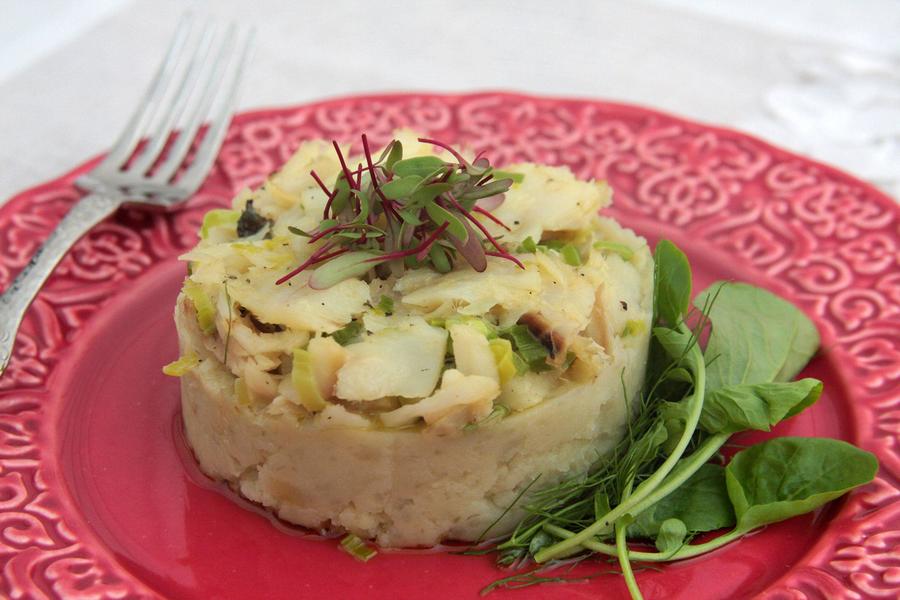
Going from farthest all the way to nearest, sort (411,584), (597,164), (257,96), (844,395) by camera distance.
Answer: (257,96) < (597,164) < (844,395) < (411,584)

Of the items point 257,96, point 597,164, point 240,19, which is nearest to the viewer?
point 597,164

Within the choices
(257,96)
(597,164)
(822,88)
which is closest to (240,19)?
(257,96)

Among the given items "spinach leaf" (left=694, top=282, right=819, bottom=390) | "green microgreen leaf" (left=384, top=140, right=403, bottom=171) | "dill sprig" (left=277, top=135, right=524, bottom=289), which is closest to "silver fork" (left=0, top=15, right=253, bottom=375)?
"dill sprig" (left=277, top=135, right=524, bottom=289)

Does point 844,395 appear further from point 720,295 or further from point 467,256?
point 467,256

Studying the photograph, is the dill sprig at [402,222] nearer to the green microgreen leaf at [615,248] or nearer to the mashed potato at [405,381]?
the mashed potato at [405,381]

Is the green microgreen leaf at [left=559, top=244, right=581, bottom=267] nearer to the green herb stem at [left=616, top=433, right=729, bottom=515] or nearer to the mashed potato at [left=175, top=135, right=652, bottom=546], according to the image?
the mashed potato at [left=175, top=135, right=652, bottom=546]

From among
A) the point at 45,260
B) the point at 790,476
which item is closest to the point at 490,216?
the point at 790,476

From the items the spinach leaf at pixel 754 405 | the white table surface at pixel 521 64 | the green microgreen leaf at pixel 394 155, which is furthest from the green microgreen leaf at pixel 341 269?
the white table surface at pixel 521 64
